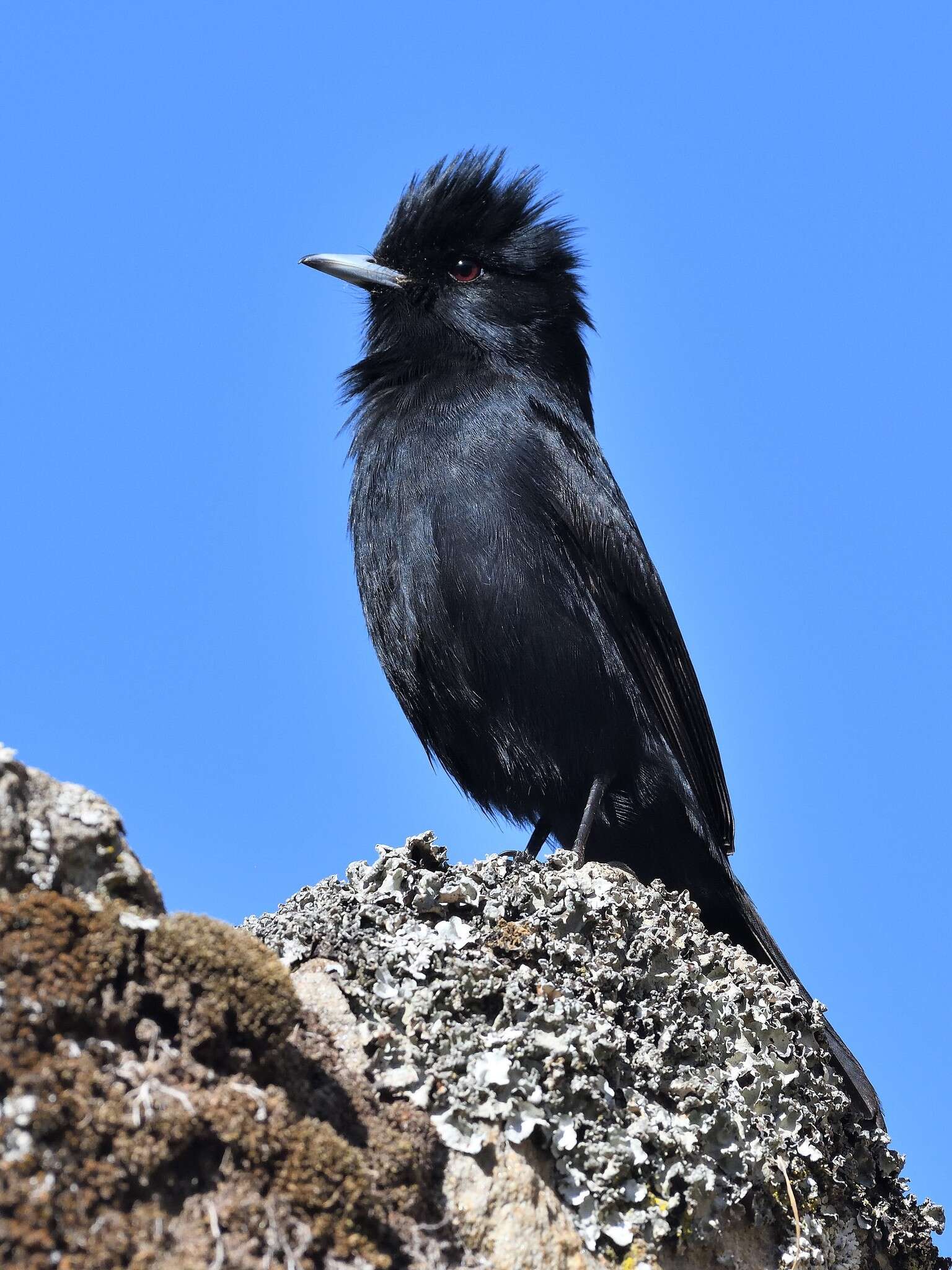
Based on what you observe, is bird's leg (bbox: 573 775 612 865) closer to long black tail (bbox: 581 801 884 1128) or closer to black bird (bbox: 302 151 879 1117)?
black bird (bbox: 302 151 879 1117)

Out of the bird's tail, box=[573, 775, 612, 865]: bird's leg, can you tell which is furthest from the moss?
box=[573, 775, 612, 865]: bird's leg

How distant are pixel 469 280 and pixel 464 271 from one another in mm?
58

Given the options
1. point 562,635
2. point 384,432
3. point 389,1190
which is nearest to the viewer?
point 389,1190

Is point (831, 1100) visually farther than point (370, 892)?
Yes

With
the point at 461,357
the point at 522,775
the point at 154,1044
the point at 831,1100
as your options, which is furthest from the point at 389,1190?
the point at 461,357

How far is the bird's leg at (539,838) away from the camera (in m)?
5.83

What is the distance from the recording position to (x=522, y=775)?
5.52 metres

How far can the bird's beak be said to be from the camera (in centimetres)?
653

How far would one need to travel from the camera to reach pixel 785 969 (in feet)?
16.2

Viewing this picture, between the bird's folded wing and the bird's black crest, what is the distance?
1.35 m

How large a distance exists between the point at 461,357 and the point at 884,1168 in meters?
3.84

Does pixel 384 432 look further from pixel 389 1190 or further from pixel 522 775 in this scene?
pixel 389 1190

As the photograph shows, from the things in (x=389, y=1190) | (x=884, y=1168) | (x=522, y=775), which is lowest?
(x=389, y=1190)

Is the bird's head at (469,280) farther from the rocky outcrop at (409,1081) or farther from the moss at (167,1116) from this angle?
the moss at (167,1116)
